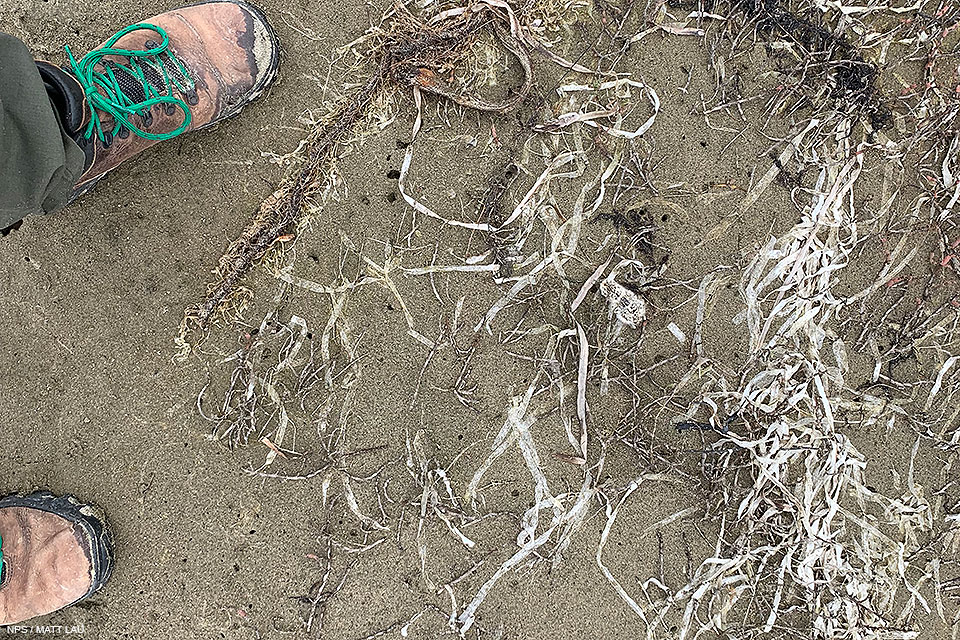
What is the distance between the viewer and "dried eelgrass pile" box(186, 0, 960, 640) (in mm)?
2094

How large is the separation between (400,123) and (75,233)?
3.40 feet

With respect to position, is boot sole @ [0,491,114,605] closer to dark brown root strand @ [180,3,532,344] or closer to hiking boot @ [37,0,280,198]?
dark brown root strand @ [180,3,532,344]

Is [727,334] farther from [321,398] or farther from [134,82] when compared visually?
[134,82]

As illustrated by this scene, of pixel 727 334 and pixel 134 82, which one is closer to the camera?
pixel 134 82

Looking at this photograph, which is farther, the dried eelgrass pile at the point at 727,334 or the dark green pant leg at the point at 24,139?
the dried eelgrass pile at the point at 727,334

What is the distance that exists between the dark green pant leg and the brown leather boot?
2.87 feet

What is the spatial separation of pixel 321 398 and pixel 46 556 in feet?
3.08

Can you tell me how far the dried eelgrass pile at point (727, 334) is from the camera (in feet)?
6.87

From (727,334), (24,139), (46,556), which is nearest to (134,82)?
(24,139)

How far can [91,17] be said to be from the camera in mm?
2070

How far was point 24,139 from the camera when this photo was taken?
1643mm

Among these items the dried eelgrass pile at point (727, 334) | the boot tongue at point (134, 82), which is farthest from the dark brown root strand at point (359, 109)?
the boot tongue at point (134, 82)

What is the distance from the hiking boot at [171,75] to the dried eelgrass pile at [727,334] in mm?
536

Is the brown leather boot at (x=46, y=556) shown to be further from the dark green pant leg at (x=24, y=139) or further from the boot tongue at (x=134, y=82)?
the boot tongue at (x=134, y=82)
